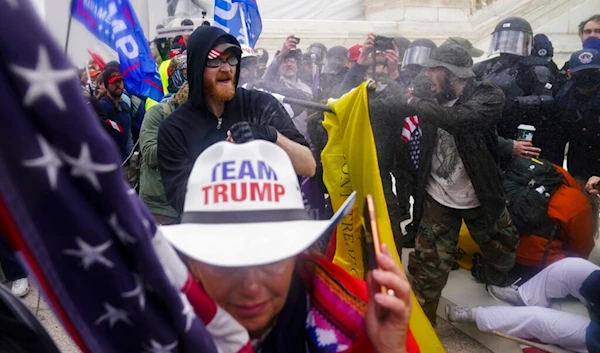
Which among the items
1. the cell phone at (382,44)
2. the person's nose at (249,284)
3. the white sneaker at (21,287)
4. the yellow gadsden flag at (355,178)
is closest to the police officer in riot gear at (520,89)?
the cell phone at (382,44)

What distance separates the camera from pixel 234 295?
3.83 feet

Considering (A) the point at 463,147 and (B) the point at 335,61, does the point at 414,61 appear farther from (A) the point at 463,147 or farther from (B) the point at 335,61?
(B) the point at 335,61

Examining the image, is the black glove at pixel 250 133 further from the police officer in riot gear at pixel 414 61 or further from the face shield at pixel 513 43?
the face shield at pixel 513 43

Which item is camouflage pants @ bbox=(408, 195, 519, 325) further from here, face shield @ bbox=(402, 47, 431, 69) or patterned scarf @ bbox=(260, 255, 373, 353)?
patterned scarf @ bbox=(260, 255, 373, 353)

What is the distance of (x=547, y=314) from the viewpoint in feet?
11.2

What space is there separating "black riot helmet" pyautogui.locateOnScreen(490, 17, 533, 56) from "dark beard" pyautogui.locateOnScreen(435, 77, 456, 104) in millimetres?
1318

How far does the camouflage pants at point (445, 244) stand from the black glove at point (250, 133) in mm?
2133

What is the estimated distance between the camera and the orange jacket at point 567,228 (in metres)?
3.81

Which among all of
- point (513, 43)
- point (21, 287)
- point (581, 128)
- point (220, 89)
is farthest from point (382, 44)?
point (21, 287)

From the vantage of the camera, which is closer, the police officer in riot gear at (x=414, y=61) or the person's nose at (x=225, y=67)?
the person's nose at (x=225, y=67)

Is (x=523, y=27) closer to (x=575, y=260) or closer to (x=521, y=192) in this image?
(x=521, y=192)

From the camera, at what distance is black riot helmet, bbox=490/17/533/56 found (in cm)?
485

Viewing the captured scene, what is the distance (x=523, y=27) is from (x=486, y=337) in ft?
9.16

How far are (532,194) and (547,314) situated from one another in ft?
2.89
